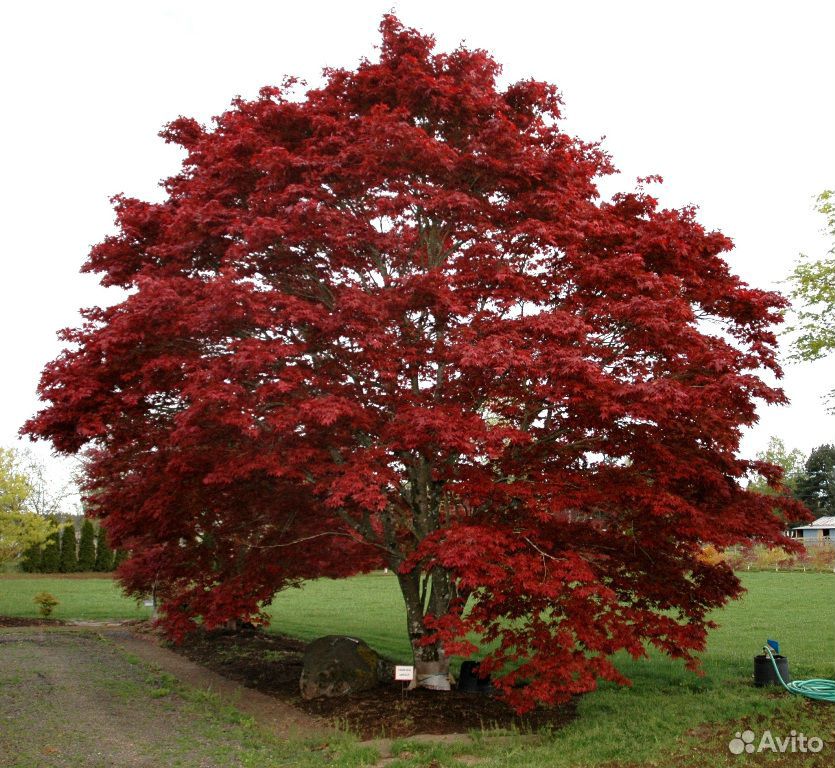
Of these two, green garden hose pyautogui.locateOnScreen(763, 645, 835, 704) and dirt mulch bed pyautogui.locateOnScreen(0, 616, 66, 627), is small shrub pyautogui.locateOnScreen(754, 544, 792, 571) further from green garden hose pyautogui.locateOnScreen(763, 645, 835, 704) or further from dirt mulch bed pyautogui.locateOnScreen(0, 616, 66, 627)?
dirt mulch bed pyautogui.locateOnScreen(0, 616, 66, 627)

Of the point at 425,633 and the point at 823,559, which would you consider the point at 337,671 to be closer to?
the point at 425,633

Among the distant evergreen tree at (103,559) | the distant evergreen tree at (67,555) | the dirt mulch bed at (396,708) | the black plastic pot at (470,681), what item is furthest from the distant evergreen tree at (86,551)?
the black plastic pot at (470,681)

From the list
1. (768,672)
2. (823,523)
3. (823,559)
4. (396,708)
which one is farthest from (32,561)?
(823,523)

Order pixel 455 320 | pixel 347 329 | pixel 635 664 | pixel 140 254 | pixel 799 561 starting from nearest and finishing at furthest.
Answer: pixel 347 329
pixel 455 320
pixel 140 254
pixel 635 664
pixel 799 561

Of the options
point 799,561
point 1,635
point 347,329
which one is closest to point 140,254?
point 347,329

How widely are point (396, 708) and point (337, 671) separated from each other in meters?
Result: 1.67

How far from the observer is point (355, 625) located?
66.0 feet

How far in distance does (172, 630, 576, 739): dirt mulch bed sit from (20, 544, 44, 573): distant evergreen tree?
114 ft

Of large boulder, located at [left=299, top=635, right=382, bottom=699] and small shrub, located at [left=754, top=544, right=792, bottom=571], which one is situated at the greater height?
large boulder, located at [left=299, top=635, right=382, bottom=699]

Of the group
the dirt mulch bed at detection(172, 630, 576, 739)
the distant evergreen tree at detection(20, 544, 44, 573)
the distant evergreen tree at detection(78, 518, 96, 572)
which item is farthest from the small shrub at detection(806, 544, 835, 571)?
the distant evergreen tree at detection(20, 544, 44, 573)

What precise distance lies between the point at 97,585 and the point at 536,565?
35.8 meters

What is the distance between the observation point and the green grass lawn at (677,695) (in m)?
7.05

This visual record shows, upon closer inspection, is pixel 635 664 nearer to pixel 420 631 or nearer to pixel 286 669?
pixel 420 631

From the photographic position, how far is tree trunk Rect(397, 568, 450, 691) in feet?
33.2
